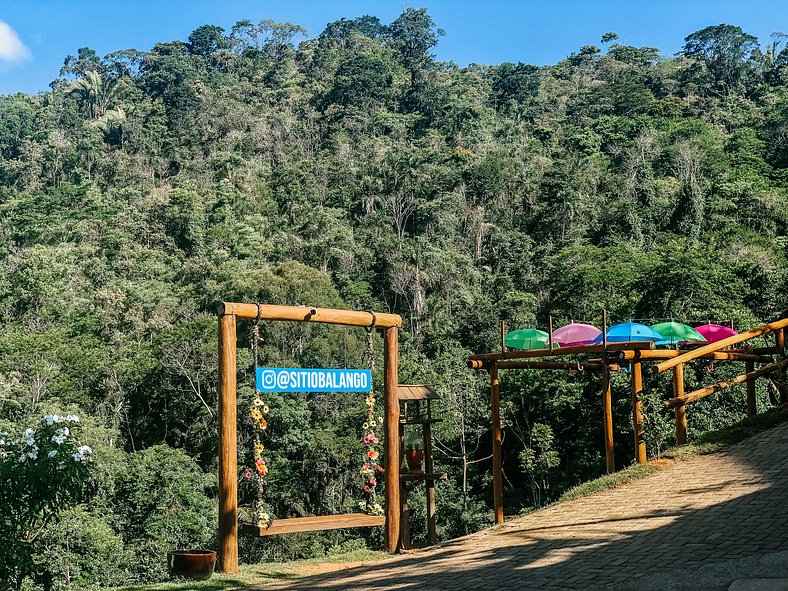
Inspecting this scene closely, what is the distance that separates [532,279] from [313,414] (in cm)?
1231

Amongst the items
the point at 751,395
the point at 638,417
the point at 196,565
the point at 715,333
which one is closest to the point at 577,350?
the point at 638,417

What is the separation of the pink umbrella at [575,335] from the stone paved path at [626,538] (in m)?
2.75

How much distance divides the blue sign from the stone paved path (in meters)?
1.62

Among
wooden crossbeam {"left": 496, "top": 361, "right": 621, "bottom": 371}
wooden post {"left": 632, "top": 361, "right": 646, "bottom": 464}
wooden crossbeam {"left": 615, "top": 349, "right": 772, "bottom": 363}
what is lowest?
wooden post {"left": 632, "top": 361, "right": 646, "bottom": 464}

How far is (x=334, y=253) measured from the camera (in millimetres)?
36156

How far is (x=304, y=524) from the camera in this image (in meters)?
7.74

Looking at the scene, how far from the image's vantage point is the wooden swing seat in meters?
7.59

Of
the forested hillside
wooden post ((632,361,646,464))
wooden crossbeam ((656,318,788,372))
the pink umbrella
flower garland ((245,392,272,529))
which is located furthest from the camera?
the forested hillside

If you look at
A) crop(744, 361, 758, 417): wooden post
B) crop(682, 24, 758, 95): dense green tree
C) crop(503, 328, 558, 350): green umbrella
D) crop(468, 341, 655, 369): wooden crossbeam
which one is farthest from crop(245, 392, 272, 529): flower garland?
crop(682, 24, 758, 95): dense green tree

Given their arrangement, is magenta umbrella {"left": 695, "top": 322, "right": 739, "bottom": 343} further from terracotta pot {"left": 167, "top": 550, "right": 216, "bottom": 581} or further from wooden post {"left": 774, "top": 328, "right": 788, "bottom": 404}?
terracotta pot {"left": 167, "top": 550, "right": 216, "bottom": 581}

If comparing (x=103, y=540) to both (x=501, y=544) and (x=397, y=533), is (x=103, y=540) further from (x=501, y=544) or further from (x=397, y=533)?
(x=501, y=544)

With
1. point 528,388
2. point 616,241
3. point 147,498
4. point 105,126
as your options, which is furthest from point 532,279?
point 105,126

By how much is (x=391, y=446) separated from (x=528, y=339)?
3.34m

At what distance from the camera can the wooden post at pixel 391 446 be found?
8.78 metres
